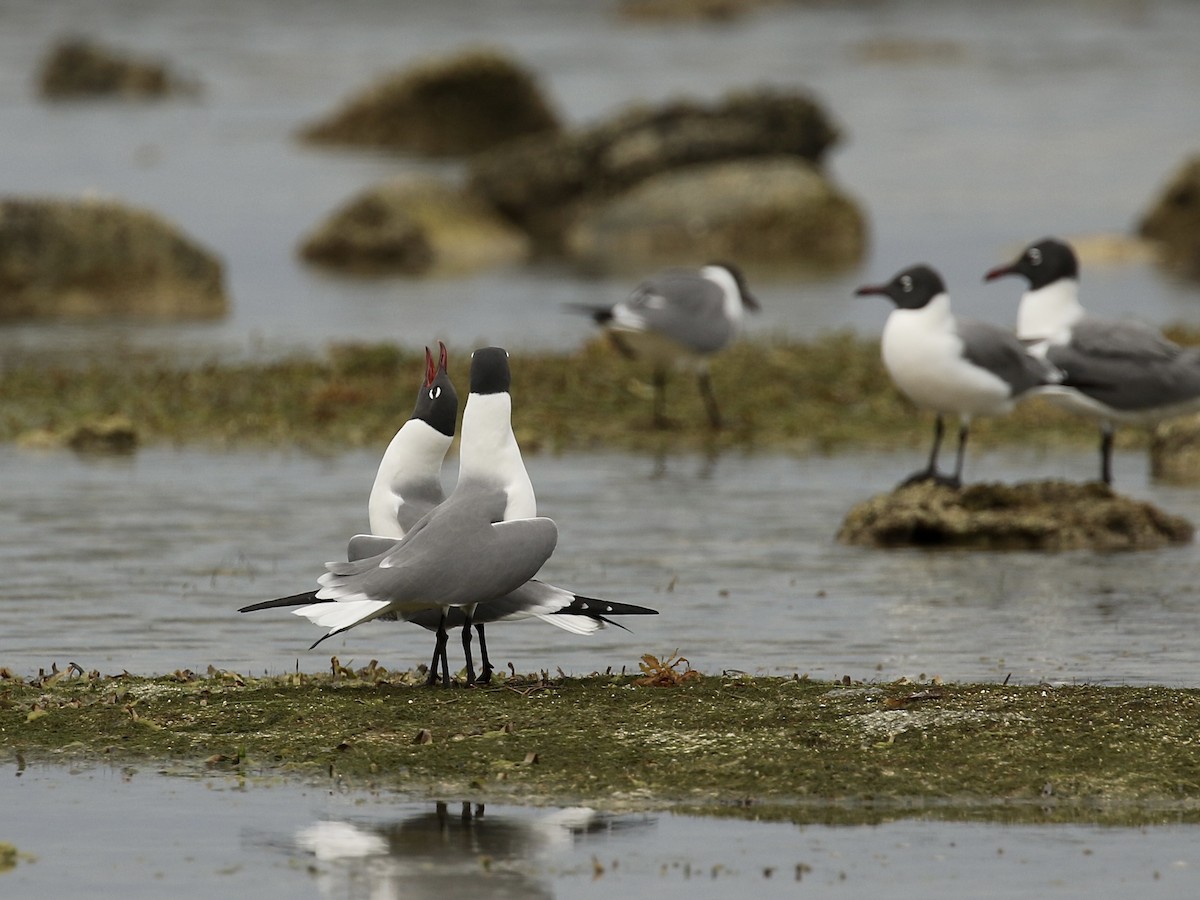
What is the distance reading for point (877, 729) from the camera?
8328 mm

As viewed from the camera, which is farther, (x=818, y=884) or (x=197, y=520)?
(x=197, y=520)

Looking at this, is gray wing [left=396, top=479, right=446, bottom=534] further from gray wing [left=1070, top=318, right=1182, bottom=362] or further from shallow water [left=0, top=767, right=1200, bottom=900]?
gray wing [left=1070, top=318, right=1182, bottom=362]

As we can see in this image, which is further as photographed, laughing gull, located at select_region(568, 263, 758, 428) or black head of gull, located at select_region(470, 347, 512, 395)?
laughing gull, located at select_region(568, 263, 758, 428)

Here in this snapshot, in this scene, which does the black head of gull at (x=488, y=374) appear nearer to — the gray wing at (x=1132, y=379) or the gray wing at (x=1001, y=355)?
the gray wing at (x=1001, y=355)

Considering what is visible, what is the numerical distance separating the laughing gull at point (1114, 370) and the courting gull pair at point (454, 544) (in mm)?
6569

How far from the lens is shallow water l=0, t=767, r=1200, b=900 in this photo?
22.0ft

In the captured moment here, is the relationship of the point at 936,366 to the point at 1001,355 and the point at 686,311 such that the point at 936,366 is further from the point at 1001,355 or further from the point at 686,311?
the point at 686,311

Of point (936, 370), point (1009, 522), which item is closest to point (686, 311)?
point (936, 370)

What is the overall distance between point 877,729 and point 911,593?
4.13 metres

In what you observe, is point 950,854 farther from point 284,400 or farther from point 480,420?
point 284,400

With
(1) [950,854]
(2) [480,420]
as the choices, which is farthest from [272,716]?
(1) [950,854]

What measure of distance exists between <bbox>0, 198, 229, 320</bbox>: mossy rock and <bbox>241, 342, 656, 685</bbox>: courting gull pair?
17479mm

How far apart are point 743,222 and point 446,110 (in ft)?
54.3

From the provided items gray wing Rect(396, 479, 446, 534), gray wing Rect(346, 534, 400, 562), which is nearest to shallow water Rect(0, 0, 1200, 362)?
gray wing Rect(396, 479, 446, 534)
